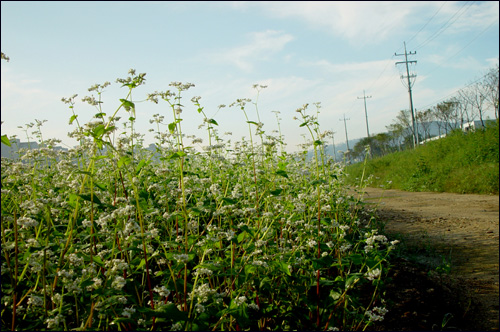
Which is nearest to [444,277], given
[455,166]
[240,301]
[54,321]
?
[240,301]

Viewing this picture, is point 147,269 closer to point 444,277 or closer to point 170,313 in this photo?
point 170,313

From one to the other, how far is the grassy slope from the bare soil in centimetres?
477

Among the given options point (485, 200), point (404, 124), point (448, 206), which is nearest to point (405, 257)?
point (448, 206)

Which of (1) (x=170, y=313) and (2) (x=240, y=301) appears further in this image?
(2) (x=240, y=301)

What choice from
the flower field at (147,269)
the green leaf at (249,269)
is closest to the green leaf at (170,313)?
the flower field at (147,269)

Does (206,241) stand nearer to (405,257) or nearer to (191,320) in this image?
(191,320)

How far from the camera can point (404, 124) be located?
200ft

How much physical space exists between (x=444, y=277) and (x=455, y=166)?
41.7 ft

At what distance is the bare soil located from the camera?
3248 millimetres

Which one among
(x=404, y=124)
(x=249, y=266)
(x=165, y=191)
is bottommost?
(x=249, y=266)

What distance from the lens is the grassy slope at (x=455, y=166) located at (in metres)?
12.6

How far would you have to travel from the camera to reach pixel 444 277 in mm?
4117

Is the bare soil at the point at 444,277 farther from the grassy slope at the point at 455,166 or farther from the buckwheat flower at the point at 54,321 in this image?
the grassy slope at the point at 455,166

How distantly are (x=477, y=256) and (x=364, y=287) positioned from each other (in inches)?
85.2
